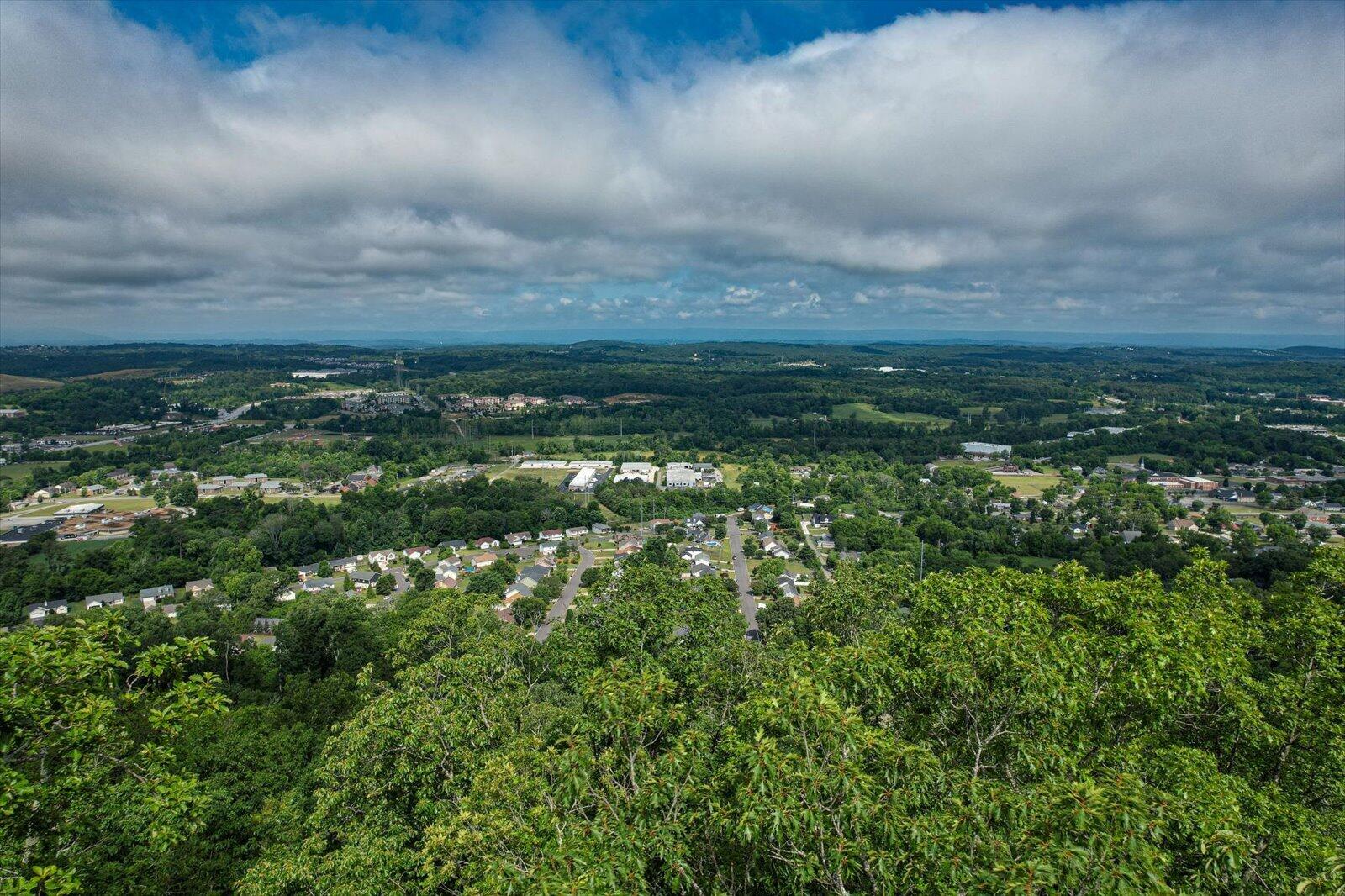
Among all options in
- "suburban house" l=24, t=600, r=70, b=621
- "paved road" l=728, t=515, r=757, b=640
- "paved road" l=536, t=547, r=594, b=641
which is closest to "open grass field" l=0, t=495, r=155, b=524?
"suburban house" l=24, t=600, r=70, b=621

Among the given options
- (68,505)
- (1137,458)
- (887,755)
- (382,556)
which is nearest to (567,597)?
(382,556)

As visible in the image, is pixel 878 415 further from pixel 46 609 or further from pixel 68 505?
pixel 68 505

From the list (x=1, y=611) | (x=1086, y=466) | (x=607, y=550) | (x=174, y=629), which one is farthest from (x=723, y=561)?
(x=1086, y=466)

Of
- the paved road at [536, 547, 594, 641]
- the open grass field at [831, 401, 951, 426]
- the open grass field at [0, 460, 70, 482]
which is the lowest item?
the paved road at [536, 547, 594, 641]

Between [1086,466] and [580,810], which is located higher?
[580,810]

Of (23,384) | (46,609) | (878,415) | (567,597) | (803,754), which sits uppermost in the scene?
(23,384)

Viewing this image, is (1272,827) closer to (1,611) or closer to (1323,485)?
(1,611)

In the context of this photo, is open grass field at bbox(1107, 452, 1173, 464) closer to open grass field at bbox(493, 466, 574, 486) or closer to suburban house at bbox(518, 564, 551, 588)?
open grass field at bbox(493, 466, 574, 486)
